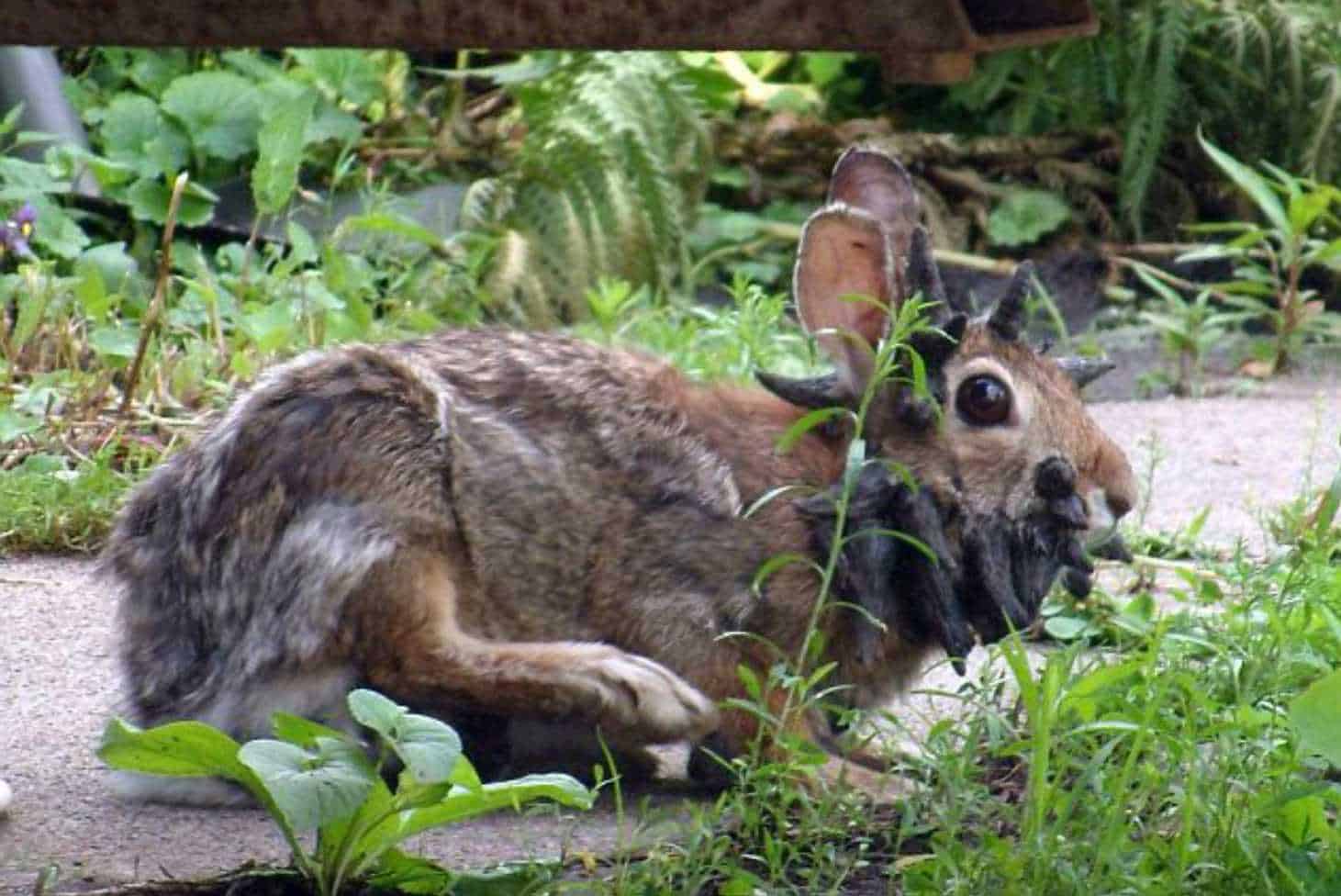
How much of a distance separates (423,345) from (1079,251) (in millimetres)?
5589

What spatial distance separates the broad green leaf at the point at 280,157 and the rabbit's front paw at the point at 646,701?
2594 millimetres

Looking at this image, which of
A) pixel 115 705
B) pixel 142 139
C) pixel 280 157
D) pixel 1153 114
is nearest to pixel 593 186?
pixel 142 139

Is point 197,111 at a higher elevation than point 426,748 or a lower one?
lower

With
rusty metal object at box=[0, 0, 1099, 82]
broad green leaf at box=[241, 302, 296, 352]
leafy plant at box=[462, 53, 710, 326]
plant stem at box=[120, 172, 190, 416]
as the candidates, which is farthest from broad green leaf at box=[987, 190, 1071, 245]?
rusty metal object at box=[0, 0, 1099, 82]

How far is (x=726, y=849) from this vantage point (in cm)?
336

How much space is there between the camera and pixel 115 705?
4.01 meters

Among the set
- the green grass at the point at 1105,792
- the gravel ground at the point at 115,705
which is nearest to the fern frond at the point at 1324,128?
the gravel ground at the point at 115,705

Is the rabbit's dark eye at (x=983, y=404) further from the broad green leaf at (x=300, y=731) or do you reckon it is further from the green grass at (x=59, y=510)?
the green grass at (x=59, y=510)

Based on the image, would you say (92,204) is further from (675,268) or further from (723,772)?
(723,772)

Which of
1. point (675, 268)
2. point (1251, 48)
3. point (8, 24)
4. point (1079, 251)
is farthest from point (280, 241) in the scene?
point (8, 24)

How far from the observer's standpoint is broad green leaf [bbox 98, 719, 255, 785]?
312 centimetres

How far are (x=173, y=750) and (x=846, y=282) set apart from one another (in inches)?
60.8

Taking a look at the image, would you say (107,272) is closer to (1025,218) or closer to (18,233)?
(18,233)

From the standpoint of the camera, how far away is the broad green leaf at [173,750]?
10.2 feet
